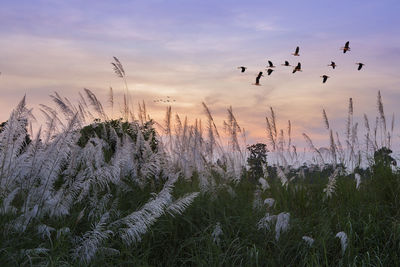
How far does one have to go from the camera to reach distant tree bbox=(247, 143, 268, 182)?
897cm

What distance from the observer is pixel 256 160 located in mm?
9438

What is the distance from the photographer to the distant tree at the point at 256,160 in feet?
29.4

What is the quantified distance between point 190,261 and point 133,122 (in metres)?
3.19

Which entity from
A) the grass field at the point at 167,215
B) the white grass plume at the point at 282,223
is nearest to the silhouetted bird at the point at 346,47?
the grass field at the point at 167,215

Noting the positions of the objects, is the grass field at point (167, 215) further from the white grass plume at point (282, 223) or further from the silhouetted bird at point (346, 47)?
the silhouetted bird at point (346, 47)

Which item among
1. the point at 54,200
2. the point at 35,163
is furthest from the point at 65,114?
the point at 54,200

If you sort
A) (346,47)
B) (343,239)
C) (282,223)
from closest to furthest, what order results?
(343,239)
(282,223)
(346,47)

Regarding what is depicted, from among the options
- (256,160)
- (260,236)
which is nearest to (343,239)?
(260,236)

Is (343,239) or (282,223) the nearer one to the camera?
(343,239)

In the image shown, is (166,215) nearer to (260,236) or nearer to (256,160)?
(260,236)

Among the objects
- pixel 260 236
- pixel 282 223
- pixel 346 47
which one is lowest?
pixel 260 236

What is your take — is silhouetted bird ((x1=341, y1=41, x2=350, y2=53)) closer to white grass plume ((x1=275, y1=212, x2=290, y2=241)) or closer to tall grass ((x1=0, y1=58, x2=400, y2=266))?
tall grass ((x1=0, y1=58, x2=400, y2=266))

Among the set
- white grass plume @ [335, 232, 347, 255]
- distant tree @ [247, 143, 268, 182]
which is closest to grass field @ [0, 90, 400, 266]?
white grass plume @ [335, 232, 347, 255]

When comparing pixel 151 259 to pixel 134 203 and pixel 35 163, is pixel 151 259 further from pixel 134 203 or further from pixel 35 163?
pixel 35 163
